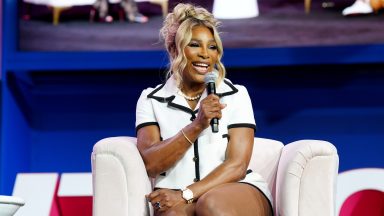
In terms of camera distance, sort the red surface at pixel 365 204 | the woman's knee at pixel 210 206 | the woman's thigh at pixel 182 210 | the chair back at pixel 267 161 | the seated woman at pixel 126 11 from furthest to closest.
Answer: the seated woman at pixel 126 11
the red surface at pixel 365 204
the chair back at pixel 267 161
the woman's thigh at pixel 182 210
the woman's knee at pixel 210 206

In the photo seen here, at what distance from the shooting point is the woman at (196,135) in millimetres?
3096

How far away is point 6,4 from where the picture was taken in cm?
485

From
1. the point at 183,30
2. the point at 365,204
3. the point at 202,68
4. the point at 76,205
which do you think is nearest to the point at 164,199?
the point at 202,68

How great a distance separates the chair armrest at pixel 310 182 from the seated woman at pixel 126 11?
191cm

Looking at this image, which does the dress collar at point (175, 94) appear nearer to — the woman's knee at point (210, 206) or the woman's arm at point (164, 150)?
the woman's arm at point (164, 150)

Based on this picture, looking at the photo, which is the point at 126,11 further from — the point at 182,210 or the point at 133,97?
the point at 182,210

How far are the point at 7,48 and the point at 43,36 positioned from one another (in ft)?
0.75

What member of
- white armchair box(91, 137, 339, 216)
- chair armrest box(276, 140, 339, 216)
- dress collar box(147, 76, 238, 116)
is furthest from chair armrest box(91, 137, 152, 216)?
chair armrest box(276, 140, 339, 216)

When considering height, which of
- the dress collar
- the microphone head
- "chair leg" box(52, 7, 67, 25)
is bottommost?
the dress collar

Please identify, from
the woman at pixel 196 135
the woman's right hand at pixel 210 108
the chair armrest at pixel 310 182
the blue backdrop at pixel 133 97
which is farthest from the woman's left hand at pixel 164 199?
the blue backdrop at pixel 133 97

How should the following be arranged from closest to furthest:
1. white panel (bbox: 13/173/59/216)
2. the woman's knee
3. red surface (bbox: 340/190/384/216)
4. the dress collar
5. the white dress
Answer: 1. the woman's knee
2. the white dress
3. the dress collar
4. red surface (bbox: 340/190/384/216)
5. white panel (bbox: 13/173/59/216)

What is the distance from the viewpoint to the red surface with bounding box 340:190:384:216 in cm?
462

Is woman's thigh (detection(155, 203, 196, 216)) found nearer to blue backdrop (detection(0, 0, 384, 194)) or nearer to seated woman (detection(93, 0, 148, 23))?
blue backdrop (detection(0, 0, 384, 194))

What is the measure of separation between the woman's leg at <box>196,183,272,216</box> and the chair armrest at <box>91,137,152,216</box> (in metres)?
0.29
